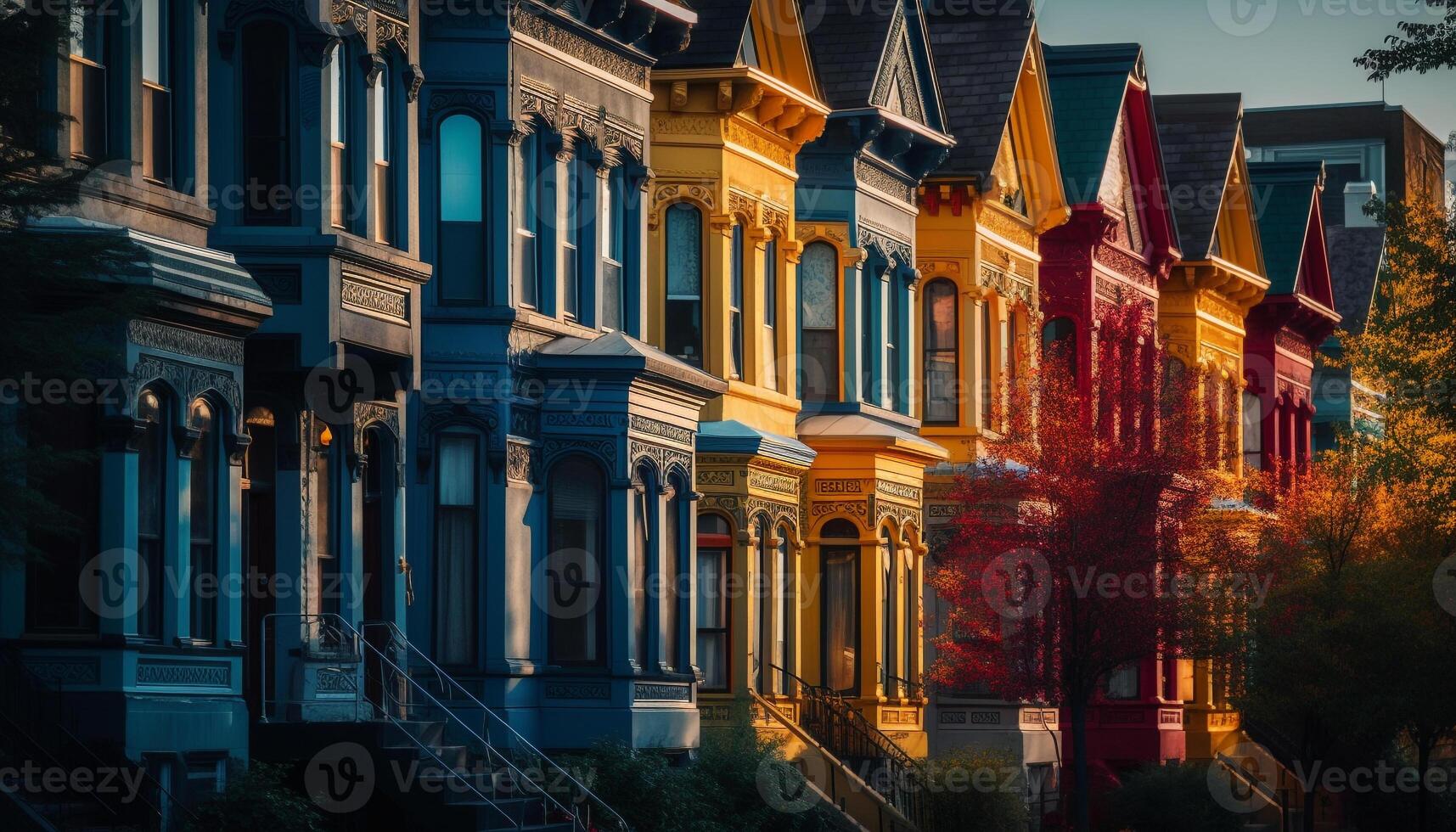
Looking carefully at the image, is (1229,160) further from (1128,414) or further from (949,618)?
(949,618)

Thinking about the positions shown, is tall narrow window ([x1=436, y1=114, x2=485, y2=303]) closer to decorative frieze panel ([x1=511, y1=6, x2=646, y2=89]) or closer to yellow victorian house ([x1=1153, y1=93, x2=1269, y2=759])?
decorative frieze panel ([x1=511, y1=6, x2=646, y2=89])

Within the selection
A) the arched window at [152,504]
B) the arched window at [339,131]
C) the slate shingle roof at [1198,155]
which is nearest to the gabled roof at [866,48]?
the arched window at [339,131]

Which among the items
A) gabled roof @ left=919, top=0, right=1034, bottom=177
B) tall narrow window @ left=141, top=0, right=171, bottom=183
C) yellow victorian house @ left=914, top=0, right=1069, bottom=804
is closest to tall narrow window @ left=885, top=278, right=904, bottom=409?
yellow victorian house @ left=914, top=0, right=1069, bottom=804

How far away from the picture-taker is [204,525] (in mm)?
23641

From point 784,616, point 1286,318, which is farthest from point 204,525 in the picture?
point 1286,318

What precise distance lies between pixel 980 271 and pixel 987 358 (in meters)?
1.65

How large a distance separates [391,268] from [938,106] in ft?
57.9

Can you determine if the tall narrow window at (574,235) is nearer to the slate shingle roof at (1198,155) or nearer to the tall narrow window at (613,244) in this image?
the tall narrow window at (613,244)

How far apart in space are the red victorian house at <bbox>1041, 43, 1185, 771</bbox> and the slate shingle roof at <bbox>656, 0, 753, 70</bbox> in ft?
38.7

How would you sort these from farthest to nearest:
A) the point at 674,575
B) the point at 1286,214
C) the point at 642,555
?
the point at 1286,214
the point at 674,575
the point at 642,555

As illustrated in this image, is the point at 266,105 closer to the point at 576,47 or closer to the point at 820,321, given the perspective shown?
the point at 576,47

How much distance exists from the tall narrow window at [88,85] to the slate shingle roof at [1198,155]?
35.2 meters

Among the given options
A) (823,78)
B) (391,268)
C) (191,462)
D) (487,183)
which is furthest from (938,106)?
(191,462)

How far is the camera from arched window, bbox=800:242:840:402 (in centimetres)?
3959
